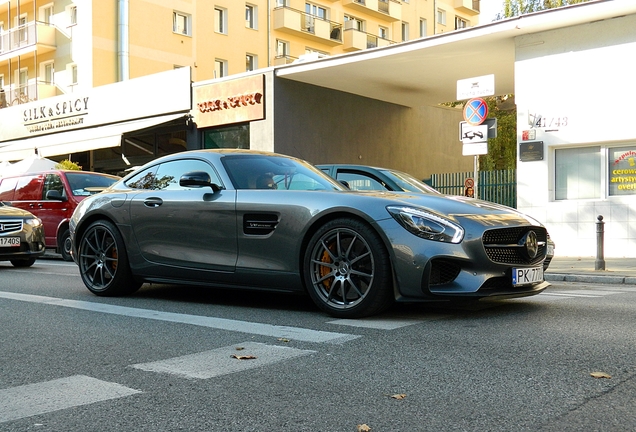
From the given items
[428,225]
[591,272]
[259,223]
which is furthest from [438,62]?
[428,225]

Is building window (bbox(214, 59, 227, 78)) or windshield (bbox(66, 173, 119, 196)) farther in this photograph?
building window (bbox(214, 59, 227, 78))

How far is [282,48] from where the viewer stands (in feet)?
123

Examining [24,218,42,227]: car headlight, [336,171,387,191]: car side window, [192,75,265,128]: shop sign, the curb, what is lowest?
the curb

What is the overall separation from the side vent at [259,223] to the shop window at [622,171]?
10.9m

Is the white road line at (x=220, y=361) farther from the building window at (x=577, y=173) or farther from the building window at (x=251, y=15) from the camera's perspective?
the building window at (x=251, y=15)

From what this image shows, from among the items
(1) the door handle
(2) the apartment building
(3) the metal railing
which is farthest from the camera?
(2) the apartment building

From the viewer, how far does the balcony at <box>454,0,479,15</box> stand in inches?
1951

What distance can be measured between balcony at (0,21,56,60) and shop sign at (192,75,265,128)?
46.5ft

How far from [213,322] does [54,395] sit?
215 cm

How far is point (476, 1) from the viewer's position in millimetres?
51344

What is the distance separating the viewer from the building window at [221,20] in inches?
1352

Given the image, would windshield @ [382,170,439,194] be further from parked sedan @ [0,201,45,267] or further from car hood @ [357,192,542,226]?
parked sedan @ [0,201,45,267]

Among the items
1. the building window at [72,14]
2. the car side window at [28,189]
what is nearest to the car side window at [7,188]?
the car side window at [28,189]

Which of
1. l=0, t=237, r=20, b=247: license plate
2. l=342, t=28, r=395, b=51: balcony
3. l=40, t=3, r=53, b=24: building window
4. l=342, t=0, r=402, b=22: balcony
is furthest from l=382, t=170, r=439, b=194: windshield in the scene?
l=342, t=0, r=402, b=22: balcony
